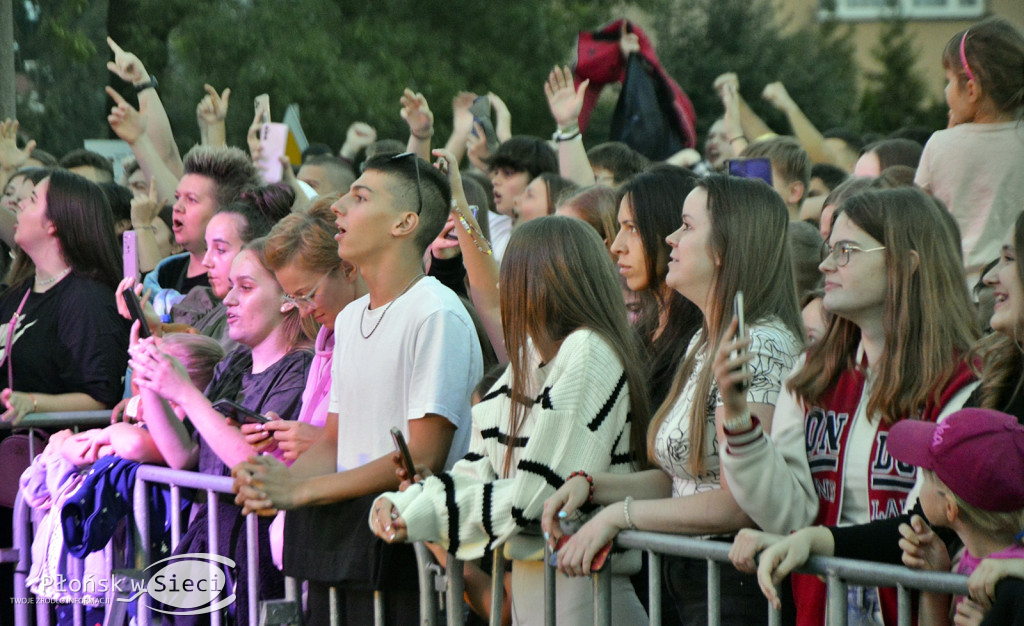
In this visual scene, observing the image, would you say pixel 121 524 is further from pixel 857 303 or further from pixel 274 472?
pixel 857 303

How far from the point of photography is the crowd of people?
11.4 feet

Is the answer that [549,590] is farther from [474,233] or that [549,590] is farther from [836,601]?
[474,233]

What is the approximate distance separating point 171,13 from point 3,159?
849 centimetres

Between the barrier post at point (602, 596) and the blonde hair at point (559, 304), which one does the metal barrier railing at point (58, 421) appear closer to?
the blonde hair at point (559, 304)

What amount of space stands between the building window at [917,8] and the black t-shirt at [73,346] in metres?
28.3

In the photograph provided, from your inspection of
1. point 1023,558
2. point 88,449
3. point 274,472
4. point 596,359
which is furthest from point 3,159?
point 1023,558

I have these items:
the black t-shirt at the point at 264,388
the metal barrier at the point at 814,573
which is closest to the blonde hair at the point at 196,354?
the black t-shirt at the point at 264,388

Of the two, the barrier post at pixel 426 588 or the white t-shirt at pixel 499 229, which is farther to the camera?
the white t-shirt at pixel 499 229

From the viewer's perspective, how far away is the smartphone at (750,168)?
176 inches

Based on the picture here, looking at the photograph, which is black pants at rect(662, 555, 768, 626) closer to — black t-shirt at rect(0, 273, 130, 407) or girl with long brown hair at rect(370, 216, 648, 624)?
girl with long brown hair at rect(370, 216, 648, 624)

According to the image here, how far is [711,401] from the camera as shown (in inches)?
154

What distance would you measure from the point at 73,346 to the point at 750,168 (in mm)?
3711

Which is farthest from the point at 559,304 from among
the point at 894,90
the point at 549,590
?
the point at 894,90

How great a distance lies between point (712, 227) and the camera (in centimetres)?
408
